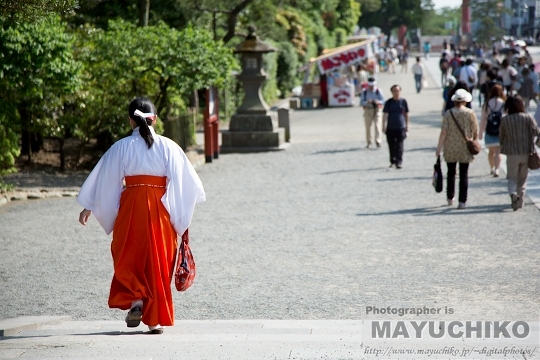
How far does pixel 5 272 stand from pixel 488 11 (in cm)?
7245

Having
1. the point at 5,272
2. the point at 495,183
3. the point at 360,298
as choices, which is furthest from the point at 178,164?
the point at 495,183

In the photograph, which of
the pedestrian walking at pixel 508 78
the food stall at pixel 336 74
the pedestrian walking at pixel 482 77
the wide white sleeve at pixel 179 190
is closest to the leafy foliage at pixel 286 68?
the food stall at pixel 336 74

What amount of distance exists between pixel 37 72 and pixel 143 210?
8.87 metres

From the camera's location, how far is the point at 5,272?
29.2ft

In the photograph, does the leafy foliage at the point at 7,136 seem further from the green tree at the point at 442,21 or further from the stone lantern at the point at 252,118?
the green tree at the point at 442,21

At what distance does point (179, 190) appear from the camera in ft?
21.1

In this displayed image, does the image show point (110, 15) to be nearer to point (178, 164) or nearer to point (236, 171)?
point (236, 171)

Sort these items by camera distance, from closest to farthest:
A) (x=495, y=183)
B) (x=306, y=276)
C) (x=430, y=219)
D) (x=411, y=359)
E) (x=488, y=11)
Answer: (x=411, y=359)
(x=306, y=276)
(x=430, y=219)
(x=495, y=183)
(x=488, y=11)

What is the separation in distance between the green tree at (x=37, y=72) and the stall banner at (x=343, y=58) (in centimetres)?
1765

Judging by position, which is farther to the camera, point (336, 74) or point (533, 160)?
point (336, 74)

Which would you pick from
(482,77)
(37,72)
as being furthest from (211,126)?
(482,77)

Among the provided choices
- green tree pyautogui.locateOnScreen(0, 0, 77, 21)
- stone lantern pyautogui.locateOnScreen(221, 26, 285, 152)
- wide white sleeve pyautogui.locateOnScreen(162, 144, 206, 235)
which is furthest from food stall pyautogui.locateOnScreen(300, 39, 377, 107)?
wide white sleeve pyautogui.locateOnScreen(162, 144, 206, 235)

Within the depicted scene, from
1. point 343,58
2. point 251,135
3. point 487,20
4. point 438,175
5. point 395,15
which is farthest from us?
point 395,15

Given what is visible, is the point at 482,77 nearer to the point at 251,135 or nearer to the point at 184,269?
the point at 251,135
